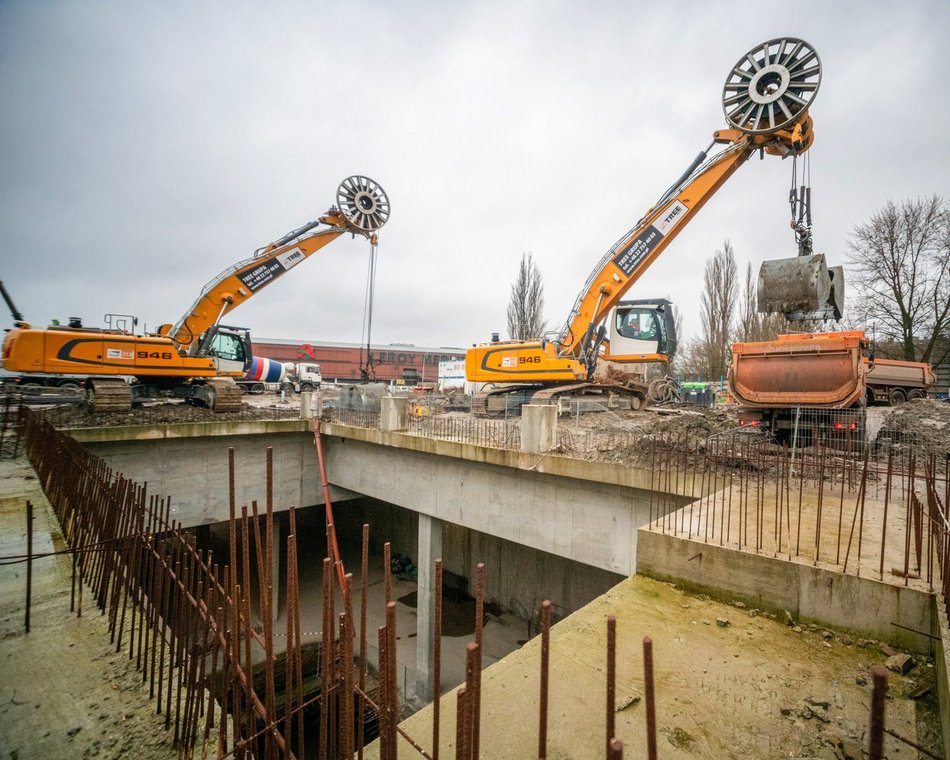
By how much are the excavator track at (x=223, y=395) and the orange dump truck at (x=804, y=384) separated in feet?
46.4

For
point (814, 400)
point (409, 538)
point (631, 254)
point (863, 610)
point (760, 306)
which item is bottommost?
point (409, 538)

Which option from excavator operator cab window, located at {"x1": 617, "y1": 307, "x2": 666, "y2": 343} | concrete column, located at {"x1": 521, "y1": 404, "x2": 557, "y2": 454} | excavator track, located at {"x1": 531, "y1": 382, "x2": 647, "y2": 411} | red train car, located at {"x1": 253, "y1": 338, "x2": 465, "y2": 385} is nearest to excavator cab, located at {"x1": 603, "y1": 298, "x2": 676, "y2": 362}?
excavator operator cab window, located at {"x1": 617, "y1": 307, "x2": 666, "y2": 343}

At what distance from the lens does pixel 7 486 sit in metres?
6.50

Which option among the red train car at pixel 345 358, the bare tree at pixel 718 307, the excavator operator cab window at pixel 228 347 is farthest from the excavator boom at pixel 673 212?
the red train car at pixel 345 358

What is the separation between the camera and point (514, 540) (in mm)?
9172

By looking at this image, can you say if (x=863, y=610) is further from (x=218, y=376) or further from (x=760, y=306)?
(x=218, y=376)

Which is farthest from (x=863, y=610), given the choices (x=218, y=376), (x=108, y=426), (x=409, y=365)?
(x=409, y=365)

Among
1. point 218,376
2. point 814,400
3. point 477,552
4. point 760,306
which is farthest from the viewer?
point 218,376

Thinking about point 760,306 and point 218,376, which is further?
point 218,376

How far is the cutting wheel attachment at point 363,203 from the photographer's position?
15672mm

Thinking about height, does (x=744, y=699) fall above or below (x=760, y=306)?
below

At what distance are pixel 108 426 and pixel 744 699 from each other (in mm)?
13583

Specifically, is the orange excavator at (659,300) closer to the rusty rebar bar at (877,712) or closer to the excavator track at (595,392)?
the excavator track at (595,392)

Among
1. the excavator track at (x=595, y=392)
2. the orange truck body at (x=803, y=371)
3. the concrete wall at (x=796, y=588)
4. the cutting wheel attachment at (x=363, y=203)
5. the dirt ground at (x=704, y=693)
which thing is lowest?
the dirt ground at (x=704, y=693)
